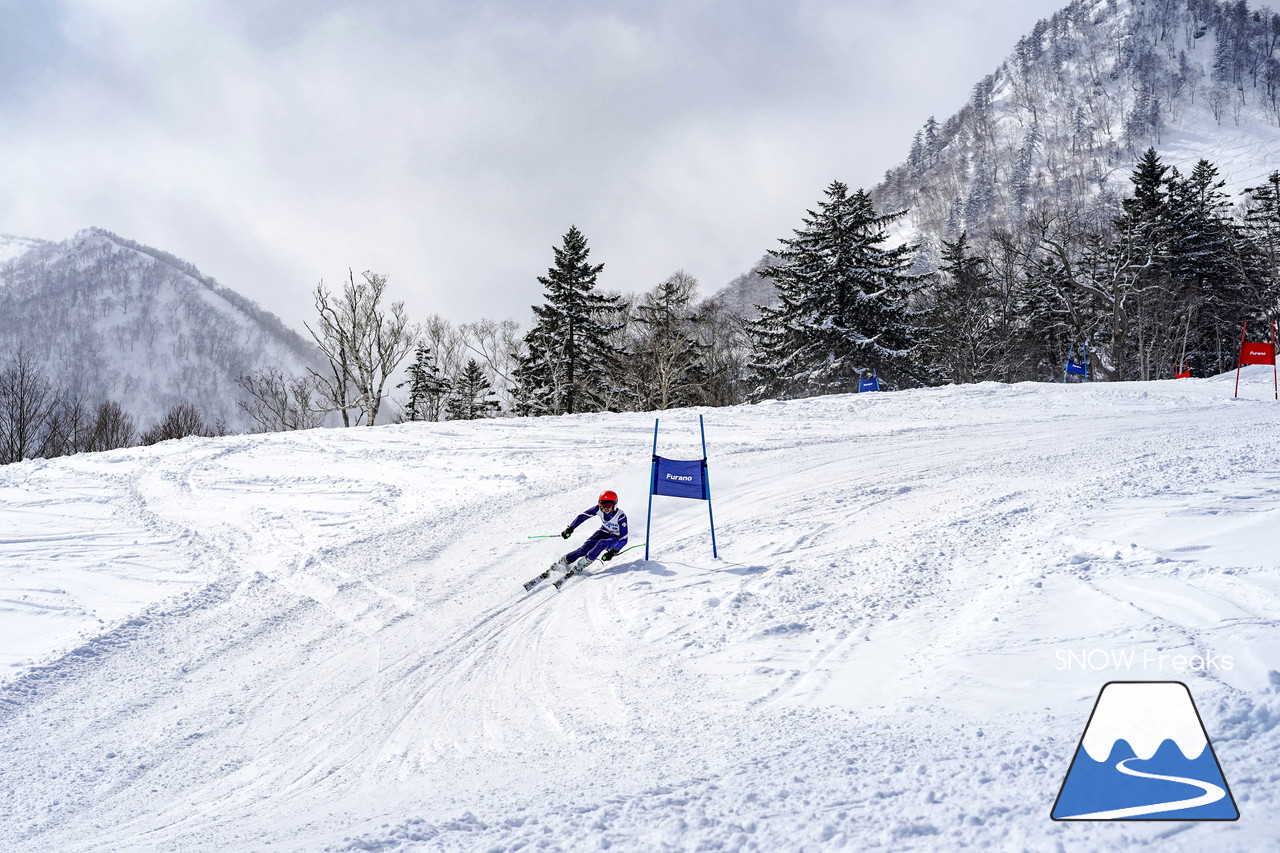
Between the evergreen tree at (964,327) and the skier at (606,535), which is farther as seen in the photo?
the evergreen tree at (964,327)

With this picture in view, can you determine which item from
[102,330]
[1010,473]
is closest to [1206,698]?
[1010,473]

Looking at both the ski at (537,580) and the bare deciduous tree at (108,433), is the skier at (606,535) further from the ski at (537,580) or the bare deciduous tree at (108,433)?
the bare deciduous tree at (108,433)

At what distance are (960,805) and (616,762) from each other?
2.14 m

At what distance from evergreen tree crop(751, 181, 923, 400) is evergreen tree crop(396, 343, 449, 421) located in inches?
1027

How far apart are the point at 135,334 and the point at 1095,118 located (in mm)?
244199

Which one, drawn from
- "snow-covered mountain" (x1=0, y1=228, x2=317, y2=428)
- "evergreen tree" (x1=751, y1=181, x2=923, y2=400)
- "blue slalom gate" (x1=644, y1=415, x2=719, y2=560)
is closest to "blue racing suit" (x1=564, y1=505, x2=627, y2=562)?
"blue slalom gate" (x1=644, y1=415, x2=719, y2=560)

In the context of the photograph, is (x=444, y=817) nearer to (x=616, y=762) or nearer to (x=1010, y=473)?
(x=616, y=762)

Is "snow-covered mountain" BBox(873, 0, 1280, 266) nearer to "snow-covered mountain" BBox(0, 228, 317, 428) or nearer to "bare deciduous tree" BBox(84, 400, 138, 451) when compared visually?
"bare deciduous tree" BBox(84, 400, 138, 451)

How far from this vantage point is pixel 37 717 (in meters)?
5.81

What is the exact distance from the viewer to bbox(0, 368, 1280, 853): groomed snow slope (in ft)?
11.1

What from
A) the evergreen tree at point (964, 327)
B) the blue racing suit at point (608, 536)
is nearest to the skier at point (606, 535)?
the blue racing suit at point (608, 536)

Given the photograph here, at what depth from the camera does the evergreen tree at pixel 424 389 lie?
46156 mm

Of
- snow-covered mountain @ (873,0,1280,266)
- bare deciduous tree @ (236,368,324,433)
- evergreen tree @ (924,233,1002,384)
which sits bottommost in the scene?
bare deciduous tree @ (236,368,324,433)

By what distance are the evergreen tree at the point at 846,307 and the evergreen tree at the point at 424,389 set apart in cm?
2608
